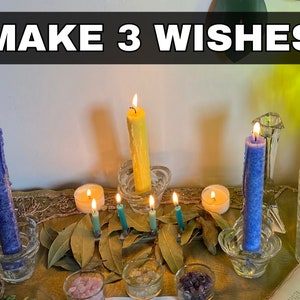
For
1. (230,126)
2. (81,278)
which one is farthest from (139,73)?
(81,278)

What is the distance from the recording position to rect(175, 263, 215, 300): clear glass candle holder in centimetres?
82

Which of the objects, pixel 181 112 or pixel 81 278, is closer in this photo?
pixel 81 278

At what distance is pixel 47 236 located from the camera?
93cm

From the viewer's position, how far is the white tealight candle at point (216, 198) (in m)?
0.96

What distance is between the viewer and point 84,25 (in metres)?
0.91

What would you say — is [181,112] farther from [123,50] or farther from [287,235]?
[287,235]

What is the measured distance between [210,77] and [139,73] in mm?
115

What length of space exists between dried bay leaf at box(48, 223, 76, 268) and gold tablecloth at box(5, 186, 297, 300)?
0.02 meters

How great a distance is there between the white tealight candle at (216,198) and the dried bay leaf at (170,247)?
7 cm

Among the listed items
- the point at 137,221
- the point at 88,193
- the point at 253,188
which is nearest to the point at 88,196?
the point at 88,193

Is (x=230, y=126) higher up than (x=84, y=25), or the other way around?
(x=84, y=25)

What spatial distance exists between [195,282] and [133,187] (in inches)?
8.8

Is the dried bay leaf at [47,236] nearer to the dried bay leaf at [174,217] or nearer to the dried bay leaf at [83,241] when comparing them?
the dried bay leaf at [83,241]

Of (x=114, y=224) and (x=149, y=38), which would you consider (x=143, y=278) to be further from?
(x=149, y=38)
